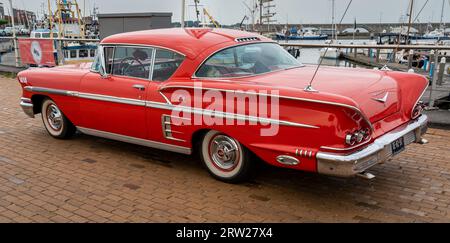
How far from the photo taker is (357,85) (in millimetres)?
3869

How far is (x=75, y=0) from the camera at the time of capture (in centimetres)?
2412

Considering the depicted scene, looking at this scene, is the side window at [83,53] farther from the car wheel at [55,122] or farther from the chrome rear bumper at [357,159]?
the chrome rear bumper at [357,159]

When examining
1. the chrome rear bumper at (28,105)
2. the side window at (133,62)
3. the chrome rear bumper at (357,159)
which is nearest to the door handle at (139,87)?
the side window at (133,62)

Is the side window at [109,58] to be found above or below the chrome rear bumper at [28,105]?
above

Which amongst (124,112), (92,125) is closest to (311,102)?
(124,112)

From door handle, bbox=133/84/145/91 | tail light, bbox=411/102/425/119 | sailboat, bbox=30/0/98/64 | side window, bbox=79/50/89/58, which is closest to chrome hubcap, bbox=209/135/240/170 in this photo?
door handle, bbox=133/84/145/91

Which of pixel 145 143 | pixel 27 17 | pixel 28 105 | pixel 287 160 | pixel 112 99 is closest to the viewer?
pixel 287 160

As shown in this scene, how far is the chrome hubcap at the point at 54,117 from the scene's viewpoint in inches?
237

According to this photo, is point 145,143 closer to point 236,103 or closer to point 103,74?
point 103,74

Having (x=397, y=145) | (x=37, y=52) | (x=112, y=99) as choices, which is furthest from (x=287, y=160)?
(x=37, y=52)

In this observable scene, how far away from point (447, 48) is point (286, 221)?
4.71 m

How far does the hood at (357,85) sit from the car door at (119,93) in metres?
1.41

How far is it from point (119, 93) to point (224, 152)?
157cm

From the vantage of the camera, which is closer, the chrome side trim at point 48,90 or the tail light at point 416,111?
the tail light at point 416,111
